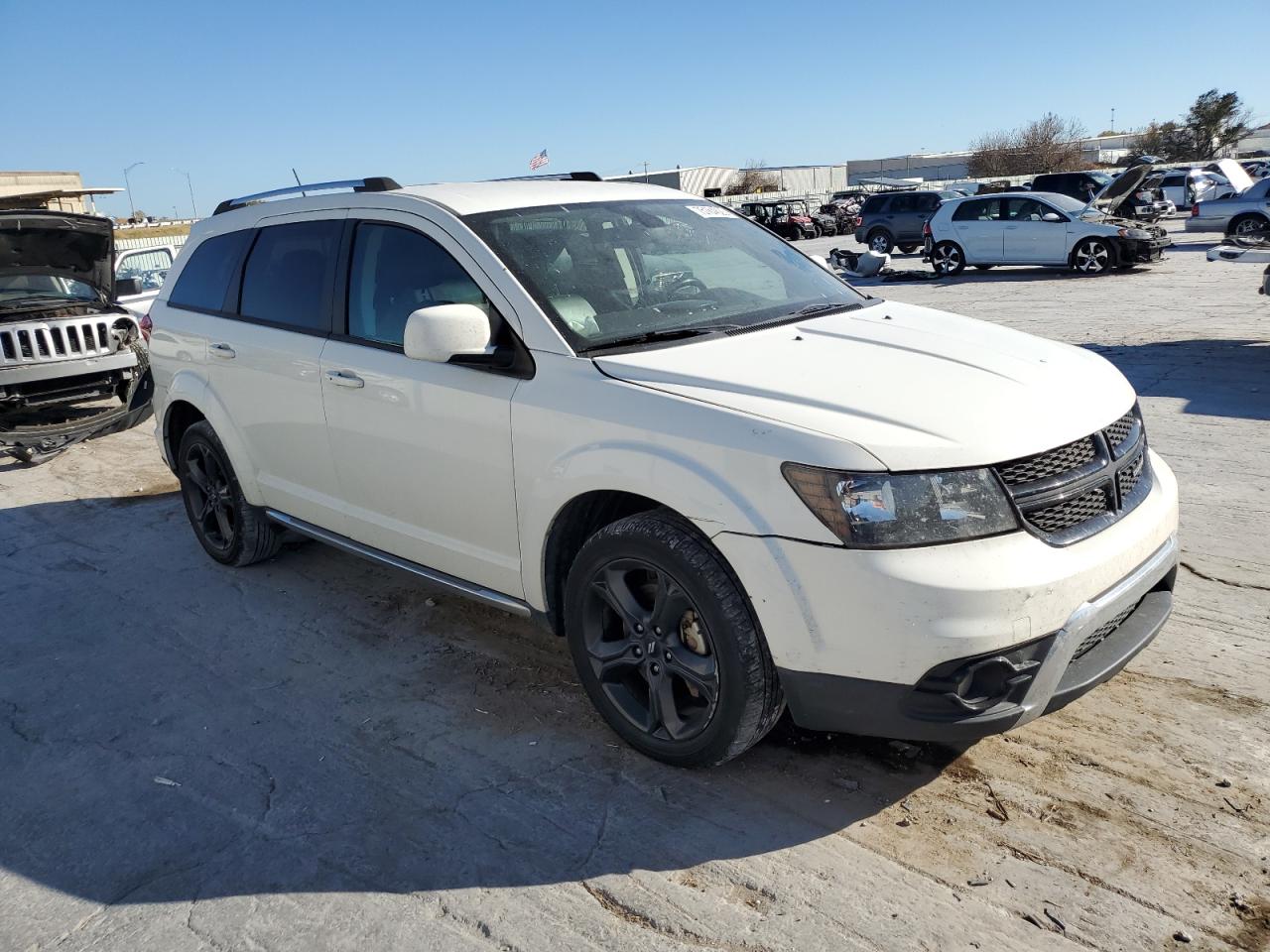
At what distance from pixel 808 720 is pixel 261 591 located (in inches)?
132

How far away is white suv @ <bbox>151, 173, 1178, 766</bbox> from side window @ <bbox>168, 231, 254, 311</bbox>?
0.30 metres

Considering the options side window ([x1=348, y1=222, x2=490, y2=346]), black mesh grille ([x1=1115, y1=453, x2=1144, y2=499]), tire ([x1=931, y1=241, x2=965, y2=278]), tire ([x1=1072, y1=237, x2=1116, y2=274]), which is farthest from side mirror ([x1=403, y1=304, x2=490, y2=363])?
tire ([x1=931, y1=241, x2=965, y2=278])

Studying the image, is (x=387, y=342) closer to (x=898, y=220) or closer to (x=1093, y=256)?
(x=1093, y=256)

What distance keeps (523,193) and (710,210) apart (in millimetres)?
928

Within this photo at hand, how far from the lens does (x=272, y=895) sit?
2867mm

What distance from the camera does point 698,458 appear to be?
2965mm

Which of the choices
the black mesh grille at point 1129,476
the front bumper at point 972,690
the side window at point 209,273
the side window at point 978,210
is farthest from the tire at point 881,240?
the front bumper at point 972,690

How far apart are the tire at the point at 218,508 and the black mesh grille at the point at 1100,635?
152 inches

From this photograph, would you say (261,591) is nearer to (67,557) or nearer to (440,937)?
(67,557)

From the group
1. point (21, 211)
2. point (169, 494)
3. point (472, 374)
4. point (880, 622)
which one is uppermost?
point (21, 211)

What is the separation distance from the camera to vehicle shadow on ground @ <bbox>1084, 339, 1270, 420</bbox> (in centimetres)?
789

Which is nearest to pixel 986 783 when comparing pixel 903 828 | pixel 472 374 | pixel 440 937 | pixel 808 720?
pixel 903 828

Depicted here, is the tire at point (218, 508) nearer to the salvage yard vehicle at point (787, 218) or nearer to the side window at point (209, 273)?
the side window at point (209, 273)

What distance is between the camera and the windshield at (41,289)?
31.2 feet
